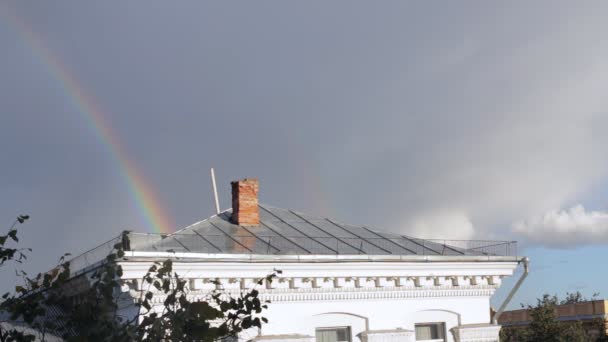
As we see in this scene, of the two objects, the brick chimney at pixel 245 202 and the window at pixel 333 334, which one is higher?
the brick chimney at pixel 245 202

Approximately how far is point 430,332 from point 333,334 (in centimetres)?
257

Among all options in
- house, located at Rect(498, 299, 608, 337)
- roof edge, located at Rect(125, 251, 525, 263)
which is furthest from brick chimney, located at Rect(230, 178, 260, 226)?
house, located at Rect(498, 299, 608, 337)

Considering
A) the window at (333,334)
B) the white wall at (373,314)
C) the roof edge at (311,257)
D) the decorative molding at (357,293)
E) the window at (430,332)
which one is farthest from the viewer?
the window at (430,332)

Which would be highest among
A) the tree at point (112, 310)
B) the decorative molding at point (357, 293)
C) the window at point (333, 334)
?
the decorative molding at point (357, 293)

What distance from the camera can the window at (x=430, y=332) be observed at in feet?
61.8

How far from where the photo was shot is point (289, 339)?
1694 cm

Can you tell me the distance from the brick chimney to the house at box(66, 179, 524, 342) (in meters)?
0.03

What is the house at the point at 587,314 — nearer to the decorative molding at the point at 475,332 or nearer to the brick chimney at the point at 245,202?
the decorative molding at the point at 475,332

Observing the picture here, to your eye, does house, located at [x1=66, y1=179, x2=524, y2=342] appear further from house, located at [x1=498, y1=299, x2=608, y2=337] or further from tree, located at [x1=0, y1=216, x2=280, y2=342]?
house, located at [x1=498, y1=299, x2=608, y2=337]

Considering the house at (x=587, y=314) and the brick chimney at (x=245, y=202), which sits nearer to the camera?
the brick chimney at (x=245, y=202)

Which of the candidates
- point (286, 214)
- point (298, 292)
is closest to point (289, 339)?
point (298, 292)

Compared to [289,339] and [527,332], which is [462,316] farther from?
[527,332]

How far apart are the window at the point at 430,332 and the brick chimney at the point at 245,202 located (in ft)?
16.5

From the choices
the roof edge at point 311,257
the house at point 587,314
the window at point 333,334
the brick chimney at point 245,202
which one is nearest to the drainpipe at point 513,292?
the roof edge at point 311,257
